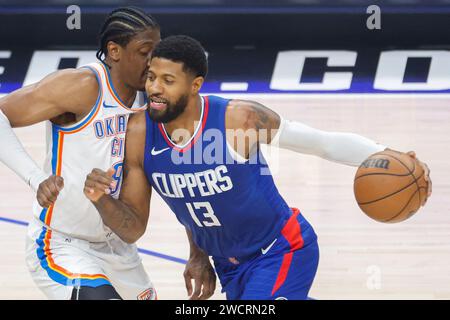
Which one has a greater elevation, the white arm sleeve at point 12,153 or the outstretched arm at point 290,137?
the outstretched arm at point 290,137

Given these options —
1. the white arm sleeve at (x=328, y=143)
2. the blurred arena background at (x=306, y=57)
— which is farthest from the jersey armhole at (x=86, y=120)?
the blurred arena background at (x=306, y=57)

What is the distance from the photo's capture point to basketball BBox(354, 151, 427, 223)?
13.7 ft

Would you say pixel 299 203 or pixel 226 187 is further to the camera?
pixel 299 203

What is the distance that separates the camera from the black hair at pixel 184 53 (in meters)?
4.12

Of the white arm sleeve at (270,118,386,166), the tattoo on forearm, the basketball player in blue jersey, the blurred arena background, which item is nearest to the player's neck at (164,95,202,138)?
the basketball player in blue jersey

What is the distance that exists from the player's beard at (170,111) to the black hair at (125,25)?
0.42 meters

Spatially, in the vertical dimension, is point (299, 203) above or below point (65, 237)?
above

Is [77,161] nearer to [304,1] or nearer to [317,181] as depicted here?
[317,181]

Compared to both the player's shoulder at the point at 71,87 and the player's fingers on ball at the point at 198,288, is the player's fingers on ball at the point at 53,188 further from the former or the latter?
the player's fingers on ball at the point at 198,288

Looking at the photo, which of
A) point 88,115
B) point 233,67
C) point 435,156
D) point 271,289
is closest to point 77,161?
point 88,115

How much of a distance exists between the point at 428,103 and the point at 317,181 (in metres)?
2.26

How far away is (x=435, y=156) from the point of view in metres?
8.27

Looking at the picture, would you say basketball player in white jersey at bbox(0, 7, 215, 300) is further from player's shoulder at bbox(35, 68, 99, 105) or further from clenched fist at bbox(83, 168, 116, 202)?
clenched fist at bbox(83, 168, 116, 202)

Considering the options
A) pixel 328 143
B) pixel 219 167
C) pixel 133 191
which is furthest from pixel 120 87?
pixel 328 143
